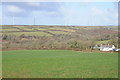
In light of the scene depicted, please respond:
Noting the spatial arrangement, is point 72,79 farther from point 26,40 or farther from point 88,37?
point 88,37

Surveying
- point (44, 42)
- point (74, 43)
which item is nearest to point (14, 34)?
point (44, 42)

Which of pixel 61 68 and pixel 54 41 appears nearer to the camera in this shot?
pixel 61 68

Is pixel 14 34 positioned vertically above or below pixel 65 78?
above

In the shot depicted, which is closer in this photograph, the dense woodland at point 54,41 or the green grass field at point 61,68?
the green grass field at point 61,68

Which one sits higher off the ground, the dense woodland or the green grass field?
the dense woodland

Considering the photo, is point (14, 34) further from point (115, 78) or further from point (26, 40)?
point (115, 78)

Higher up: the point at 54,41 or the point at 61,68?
the point at 54,41

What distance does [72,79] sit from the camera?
47.6ft

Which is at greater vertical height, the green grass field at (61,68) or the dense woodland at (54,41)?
the dense woodland at (54,41)

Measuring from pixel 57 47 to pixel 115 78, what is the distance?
1710 inches

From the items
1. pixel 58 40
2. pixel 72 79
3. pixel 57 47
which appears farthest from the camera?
pixel 58 40

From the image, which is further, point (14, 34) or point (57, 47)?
point (14, 34)

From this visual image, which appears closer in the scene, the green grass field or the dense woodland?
the green grass field

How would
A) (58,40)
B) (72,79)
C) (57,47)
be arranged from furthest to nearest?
1. (58,40)
2. (57,47)
3. (72,79)
